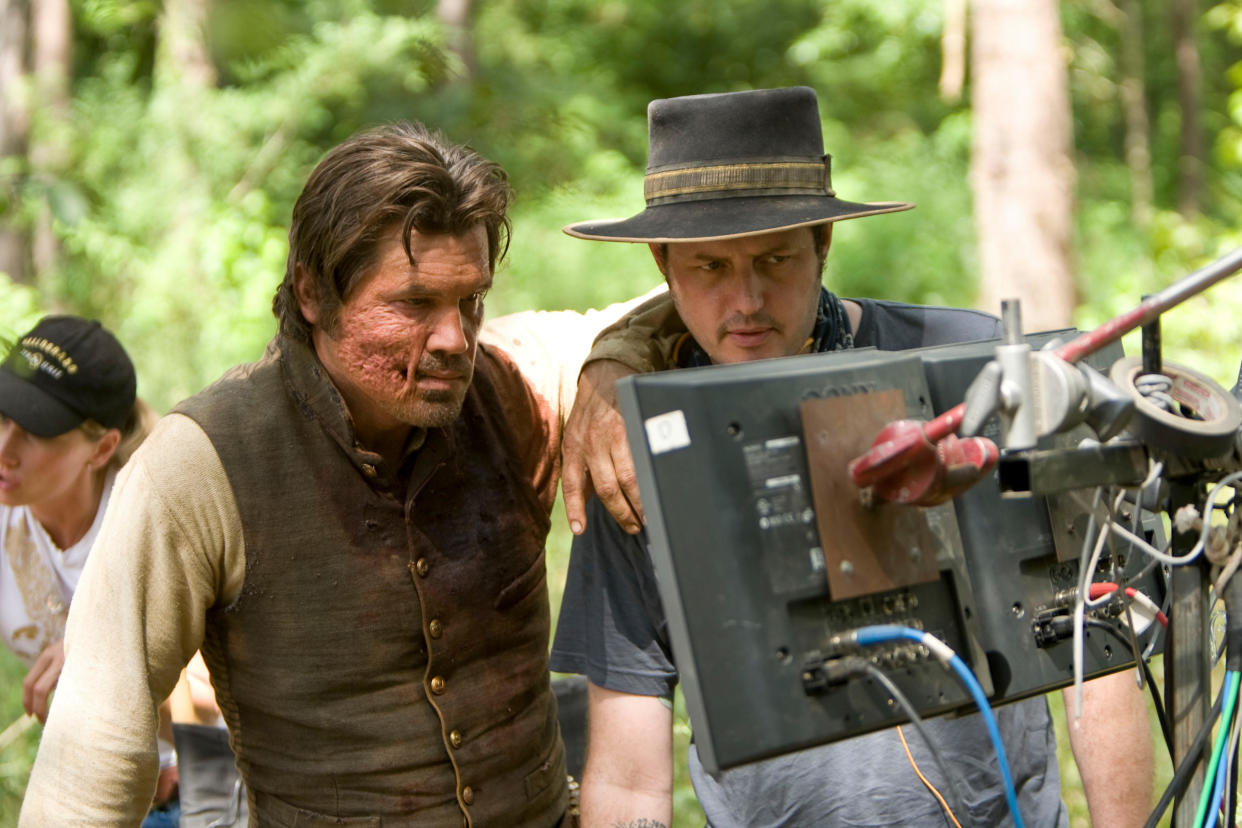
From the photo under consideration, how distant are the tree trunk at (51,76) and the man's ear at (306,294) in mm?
4706

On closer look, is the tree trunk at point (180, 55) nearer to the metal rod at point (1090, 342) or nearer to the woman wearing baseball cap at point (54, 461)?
the woman wearing baseball cap at point (54, 461)

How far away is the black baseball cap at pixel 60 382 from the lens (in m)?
3.14

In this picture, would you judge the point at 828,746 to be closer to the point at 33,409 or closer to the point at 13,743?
the point at 33,409

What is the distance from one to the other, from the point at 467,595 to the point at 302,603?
0.30 meters

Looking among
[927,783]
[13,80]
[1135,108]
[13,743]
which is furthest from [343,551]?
[1135,108]

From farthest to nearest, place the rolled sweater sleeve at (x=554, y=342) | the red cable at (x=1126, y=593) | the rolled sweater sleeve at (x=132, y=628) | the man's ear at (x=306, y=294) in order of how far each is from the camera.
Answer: the rolled sweater sleeve at (x=554, y=342)
the man's ear at (x=306, y=294)
the rolled sweater sleeve at (x=132, y=628)
the red cable at (x=1126, y=593)

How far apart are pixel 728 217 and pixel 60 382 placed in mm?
1855

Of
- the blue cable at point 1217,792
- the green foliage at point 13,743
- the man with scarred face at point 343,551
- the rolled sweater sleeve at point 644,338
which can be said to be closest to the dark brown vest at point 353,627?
the man with scarred face at point 343,551

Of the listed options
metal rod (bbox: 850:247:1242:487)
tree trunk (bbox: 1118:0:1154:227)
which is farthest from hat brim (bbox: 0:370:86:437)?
tree trunk (bbox: 1118:0:1154:227)

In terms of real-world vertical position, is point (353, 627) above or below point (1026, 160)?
above

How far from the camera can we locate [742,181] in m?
2.22

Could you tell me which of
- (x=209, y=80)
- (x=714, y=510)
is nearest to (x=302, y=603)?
(x=714, y=510)

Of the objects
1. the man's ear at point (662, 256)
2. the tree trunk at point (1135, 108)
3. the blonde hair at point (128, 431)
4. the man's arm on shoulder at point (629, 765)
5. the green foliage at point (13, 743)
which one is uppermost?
the man's ear at point (662, 256)

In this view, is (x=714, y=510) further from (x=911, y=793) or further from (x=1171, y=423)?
(x=911, y=793)
